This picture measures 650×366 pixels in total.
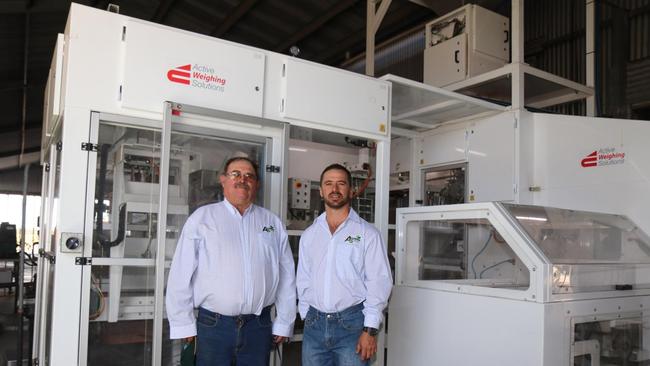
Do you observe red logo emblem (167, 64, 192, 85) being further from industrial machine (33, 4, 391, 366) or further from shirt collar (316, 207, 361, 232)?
shirt collar (316, 207, 361, 232)

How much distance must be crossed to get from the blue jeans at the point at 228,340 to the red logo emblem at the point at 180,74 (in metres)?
1.22

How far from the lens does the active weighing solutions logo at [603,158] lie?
347cm

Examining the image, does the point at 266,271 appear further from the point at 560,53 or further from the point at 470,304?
the point at 560,53

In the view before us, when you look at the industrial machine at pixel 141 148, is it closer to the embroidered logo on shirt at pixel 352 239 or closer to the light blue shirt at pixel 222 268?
the light blue shirt at pixel 222 268

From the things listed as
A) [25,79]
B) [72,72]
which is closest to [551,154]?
[72,72]

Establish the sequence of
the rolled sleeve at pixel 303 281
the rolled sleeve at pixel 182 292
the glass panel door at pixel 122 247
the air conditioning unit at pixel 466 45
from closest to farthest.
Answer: the rolled sleeve at pixel 182 292
the rolled sleeve at pixel 303 281
the glass panel door at pixel 122 247
the air conditioning unit at pixel 466 45

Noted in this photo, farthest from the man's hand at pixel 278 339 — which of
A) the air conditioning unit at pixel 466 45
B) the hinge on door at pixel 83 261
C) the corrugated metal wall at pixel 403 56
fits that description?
the corrugated metal wall at pixel 403 56

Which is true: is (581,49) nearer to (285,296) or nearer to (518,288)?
(518,288)

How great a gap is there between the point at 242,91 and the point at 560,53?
4.87 metres

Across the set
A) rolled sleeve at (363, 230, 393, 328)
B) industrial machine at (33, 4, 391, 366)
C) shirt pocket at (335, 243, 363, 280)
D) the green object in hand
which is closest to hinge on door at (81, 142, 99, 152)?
industrial machine at (33, 4, 391, 366)

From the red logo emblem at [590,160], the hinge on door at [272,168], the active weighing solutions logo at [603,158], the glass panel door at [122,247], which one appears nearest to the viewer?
the glass panel door at [122,247]

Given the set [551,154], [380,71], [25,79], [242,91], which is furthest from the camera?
[25,79]

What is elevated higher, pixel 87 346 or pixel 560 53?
pixel 560 53

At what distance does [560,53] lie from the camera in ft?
20.7
